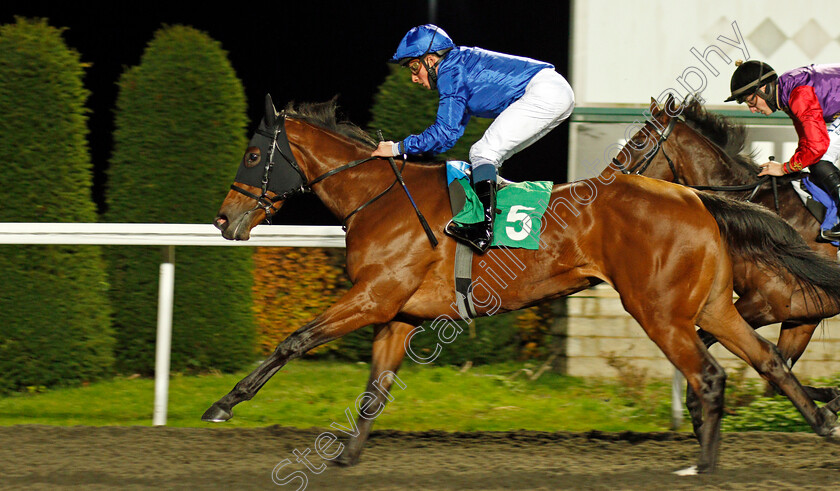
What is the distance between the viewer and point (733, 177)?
488 cm

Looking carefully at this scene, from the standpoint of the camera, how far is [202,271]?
5262 millimetres

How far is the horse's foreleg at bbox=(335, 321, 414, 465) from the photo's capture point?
12.6 feet

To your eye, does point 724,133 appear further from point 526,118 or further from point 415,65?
point 415,65

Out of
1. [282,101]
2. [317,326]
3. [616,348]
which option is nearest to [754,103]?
[616,348]

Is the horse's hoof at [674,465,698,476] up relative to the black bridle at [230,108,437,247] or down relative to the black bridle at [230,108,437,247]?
down

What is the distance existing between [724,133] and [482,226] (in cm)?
199

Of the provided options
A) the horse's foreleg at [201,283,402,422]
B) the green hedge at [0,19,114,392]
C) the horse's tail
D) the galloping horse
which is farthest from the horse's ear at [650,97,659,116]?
the green hedge at [0,19,114,392]

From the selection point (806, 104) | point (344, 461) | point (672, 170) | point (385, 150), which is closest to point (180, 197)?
point (385, 150)

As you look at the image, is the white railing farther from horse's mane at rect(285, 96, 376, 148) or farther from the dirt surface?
horse's mane at rect(285, 96, 376, 148)

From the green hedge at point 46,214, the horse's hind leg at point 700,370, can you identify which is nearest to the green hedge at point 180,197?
the green hedge at point 46,214

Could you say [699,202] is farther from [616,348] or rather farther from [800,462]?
[616,348]

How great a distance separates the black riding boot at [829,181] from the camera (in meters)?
4.47

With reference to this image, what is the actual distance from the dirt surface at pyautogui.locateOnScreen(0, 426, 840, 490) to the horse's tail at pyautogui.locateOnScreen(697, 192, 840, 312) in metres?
0.81

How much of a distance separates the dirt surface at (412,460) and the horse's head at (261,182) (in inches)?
38.4
